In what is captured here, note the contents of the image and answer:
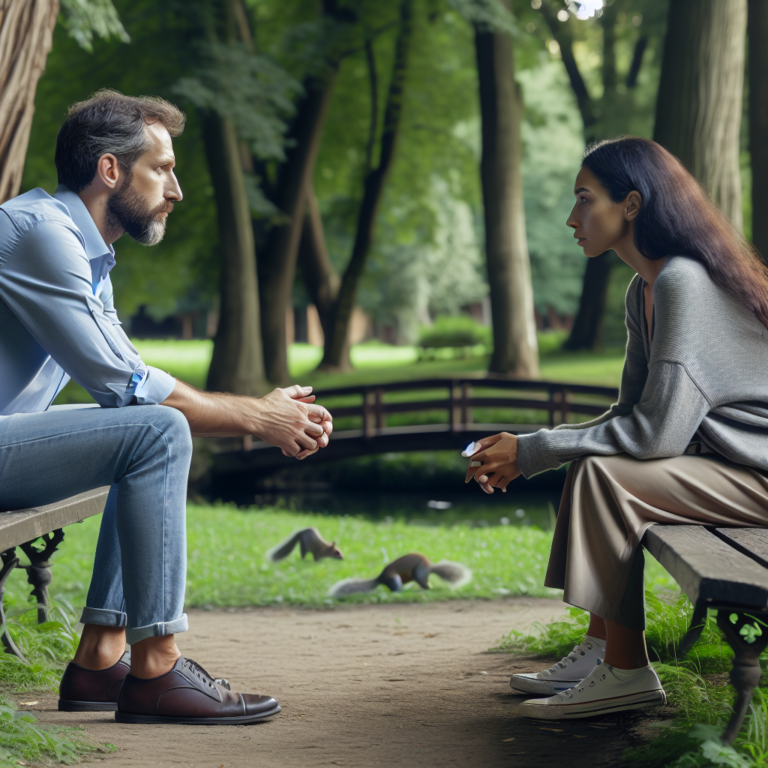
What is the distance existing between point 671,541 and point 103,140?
2.15 m

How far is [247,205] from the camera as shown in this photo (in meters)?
16.8

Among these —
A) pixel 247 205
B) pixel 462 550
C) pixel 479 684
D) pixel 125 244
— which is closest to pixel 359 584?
pixel 462 550

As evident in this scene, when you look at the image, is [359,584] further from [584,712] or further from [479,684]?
[584,712]

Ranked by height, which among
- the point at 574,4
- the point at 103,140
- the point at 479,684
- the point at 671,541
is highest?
the point at 574,4

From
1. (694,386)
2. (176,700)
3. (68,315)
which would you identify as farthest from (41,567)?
(694,386)

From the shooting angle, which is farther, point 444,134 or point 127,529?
point 444,134

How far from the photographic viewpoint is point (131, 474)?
2861 millimetres

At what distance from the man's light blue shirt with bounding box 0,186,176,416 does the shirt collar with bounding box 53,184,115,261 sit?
0.09 meters

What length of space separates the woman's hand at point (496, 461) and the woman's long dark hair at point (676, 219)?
0.75m

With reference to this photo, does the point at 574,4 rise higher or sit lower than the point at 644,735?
higher

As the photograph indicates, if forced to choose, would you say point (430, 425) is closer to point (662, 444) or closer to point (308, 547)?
→ point (308, 547)

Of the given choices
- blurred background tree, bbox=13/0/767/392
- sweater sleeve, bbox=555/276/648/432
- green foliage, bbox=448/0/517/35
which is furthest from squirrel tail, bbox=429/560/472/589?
green foliage, bbox=448/0/517/35

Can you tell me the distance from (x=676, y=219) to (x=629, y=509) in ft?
3.03

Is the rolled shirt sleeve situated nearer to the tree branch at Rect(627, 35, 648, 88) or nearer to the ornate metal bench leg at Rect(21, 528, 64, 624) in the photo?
the ornate metal bench leg at Rect(21, 528, 64, 624)
